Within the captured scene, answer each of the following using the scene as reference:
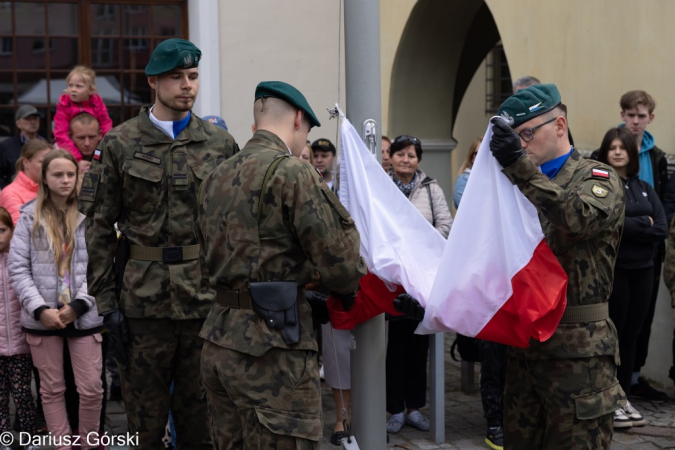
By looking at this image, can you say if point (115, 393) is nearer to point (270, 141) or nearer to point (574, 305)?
point (270, 141)

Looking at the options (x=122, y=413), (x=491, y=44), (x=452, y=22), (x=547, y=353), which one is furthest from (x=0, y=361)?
(x=491, y=44)

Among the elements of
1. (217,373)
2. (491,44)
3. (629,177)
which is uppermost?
(491,44)

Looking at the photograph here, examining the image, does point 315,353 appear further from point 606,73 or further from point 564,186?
point 606,73

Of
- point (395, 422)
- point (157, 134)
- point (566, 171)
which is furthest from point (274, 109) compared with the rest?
point (395, 422)

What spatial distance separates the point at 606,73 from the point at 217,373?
4860 mm

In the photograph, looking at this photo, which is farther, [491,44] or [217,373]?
[491,44]

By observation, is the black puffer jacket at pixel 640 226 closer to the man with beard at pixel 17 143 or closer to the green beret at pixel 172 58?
the green beret at pixel 172 58

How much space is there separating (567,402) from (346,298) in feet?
3.12

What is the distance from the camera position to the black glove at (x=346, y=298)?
346cm

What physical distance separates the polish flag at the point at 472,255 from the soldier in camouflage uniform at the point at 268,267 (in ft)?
1.63

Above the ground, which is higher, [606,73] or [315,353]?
[606,73]

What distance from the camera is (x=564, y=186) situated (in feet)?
11.5

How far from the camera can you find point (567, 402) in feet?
11.3

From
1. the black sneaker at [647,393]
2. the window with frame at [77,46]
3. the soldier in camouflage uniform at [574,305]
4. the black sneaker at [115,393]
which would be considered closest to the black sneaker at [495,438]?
the black sneaker at [647,393]
